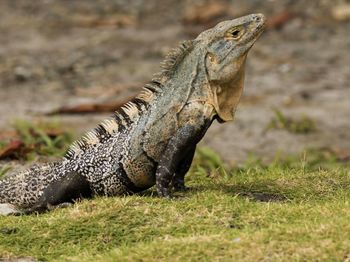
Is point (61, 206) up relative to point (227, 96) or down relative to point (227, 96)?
down

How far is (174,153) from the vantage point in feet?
24.8

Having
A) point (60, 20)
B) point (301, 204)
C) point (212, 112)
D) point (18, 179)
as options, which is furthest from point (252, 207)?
point (60, 20)

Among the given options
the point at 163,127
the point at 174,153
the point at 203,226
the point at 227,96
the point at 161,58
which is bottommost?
the point at 161,58

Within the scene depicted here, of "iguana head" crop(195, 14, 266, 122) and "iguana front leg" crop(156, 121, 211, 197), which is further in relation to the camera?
"iguana head" crop(195, 14, 266, 122)

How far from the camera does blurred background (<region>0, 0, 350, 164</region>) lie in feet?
44.1

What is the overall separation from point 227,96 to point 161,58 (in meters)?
9.45

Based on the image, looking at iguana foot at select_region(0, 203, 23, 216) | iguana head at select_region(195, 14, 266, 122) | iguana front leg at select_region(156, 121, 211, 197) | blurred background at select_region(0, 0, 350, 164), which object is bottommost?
blurred background at select_region(0, 0, 350, 164)

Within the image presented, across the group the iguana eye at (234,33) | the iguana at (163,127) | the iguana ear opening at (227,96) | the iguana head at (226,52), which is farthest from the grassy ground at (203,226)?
the iguana eye at (234,33)

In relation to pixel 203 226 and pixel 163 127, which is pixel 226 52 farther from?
pixel 203 226

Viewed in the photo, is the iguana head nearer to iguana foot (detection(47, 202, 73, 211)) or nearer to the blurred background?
iguana foot (detection(47, 202, 73, 211))

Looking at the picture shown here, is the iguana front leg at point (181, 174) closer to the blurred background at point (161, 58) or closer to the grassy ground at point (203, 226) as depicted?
the grassy ground at point (203, 226)

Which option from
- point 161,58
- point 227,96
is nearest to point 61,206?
point 227,96

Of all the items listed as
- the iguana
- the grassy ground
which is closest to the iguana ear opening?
the iguana

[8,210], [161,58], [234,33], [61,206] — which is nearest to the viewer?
[234,33]
